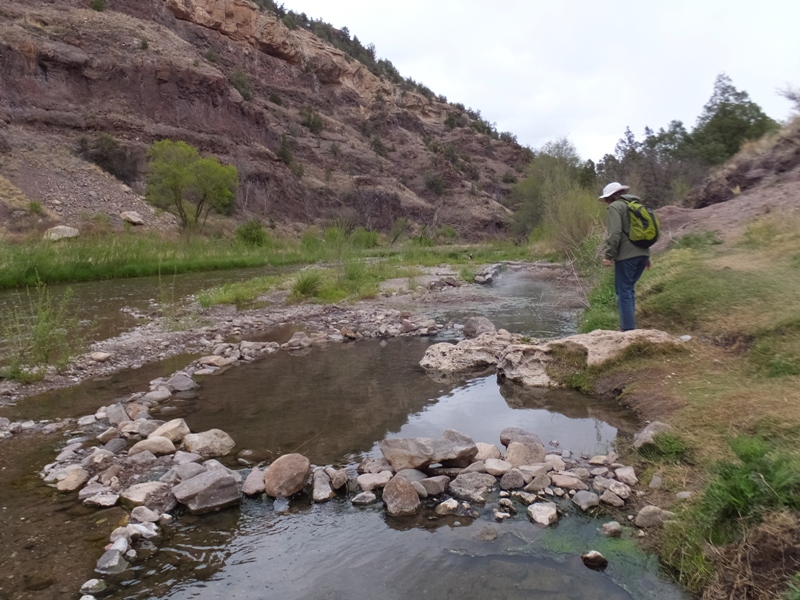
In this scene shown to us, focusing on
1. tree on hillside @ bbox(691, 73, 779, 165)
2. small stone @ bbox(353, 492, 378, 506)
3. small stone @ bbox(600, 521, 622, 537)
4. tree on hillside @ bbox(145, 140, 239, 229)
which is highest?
tree on hillside @ bbox(691, 73, 779, 165)

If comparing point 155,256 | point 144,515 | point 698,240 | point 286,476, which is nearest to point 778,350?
point 286,476

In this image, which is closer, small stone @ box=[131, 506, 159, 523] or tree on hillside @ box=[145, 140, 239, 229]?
small stone @ box=[131, 506, 159, 523]

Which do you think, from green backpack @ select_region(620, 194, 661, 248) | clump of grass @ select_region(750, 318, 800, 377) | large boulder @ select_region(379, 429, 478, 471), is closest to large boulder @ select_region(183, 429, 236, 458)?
large boulder @ select_region(379, 429, 478, 471)

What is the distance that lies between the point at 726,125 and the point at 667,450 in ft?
86.2

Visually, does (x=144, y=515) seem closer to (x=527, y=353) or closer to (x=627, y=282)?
(x=527, y=353)

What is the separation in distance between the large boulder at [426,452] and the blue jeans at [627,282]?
365 cm

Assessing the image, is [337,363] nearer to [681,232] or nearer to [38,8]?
[681,232]

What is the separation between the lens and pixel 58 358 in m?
8.01

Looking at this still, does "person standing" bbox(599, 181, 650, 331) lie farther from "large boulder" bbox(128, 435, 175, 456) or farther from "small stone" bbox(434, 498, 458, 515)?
"large boulder" bbox(128, 435, 175, 456)

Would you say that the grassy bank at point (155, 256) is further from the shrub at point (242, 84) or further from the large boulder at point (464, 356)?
the shrub at point (242, 84)

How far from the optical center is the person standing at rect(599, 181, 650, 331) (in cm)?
695

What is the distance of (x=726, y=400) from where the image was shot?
475 cm

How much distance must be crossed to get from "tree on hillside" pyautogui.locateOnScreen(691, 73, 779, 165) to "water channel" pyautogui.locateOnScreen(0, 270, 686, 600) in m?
23.5

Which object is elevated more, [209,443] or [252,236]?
[252,236]
